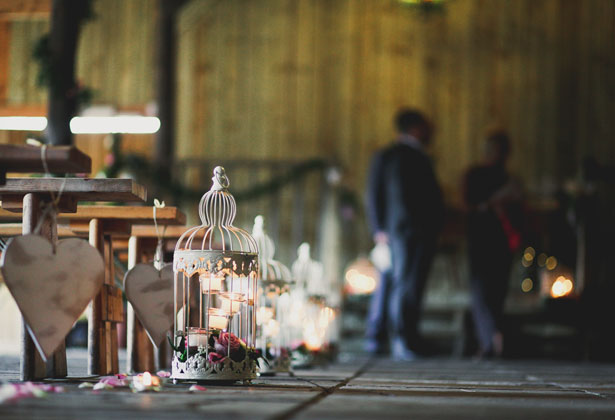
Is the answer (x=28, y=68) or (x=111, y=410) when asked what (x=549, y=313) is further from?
(x=28, y=68)

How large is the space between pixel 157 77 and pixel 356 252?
2606mm

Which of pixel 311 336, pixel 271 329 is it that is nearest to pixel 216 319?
pixel 271 329

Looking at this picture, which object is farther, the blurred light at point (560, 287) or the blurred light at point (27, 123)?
the blurred light at point (27, 123)

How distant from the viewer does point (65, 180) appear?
95.6 inches

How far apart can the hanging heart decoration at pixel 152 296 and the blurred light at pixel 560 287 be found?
3.75 metres

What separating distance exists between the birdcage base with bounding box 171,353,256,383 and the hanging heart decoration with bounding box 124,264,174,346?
188 millimetres

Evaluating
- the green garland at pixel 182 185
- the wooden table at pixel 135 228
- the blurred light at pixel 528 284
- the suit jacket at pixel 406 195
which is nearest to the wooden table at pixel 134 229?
the wooden table at pixel 135 228

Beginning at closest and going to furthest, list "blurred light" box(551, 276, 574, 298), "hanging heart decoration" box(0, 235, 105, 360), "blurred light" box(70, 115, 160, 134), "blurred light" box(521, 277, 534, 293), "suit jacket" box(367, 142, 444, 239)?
"hanging heart decoration" box(0, 235, 105, 360) → "suit jacket" box(367, 142, 444, 239) → "blurred light" box(551, 276, 574, 298) → "blurred light" box(521, 277, 534, 293) → "blurred light" box(70, 115, 160, 134)

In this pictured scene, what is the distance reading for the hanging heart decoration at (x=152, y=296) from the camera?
2.63 metres

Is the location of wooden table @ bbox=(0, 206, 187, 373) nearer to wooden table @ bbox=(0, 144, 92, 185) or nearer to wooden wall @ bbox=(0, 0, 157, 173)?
wooden table @ bbox=(0, 144, 92, 185)

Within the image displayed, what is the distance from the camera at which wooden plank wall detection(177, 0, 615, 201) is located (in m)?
9.09

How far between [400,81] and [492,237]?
3.95 metres

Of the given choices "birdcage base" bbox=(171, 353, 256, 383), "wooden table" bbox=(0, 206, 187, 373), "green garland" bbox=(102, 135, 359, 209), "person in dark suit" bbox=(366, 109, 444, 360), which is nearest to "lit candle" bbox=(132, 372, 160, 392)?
"birdcage base" bbox=(171, 353, 256, 383)

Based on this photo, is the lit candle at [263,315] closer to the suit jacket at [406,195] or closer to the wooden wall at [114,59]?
the suit jacket at [406,195]
